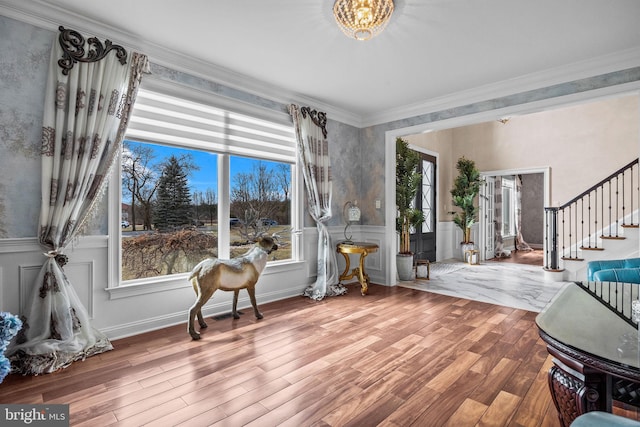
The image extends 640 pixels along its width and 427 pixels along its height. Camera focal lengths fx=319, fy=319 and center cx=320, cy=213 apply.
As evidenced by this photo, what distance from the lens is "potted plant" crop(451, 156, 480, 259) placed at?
7184 mm

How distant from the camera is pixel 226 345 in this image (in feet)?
8.85

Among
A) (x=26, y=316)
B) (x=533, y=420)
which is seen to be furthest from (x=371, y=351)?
(x=26, y=316)

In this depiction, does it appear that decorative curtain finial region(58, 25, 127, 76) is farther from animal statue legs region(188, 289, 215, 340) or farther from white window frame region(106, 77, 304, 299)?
animal statue legs region(188, 289, 215, 340)

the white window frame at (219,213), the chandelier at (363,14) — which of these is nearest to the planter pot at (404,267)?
the white window frame at (219,213)

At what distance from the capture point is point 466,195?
7.21 meters

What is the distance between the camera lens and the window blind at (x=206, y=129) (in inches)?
118

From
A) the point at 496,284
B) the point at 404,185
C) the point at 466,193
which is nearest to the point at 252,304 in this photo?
the point at 404,185

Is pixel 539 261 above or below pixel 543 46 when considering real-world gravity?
below

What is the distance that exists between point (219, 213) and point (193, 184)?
1.40 ft

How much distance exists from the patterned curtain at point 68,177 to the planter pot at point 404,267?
408cm

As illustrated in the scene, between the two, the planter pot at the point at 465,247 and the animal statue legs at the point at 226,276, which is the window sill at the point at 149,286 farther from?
the planter pot at the point at 465,247

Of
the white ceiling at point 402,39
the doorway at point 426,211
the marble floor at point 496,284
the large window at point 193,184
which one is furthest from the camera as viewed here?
the doorway at point 426,211

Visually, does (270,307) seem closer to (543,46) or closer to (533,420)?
(533,420)

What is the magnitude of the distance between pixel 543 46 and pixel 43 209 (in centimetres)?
448
